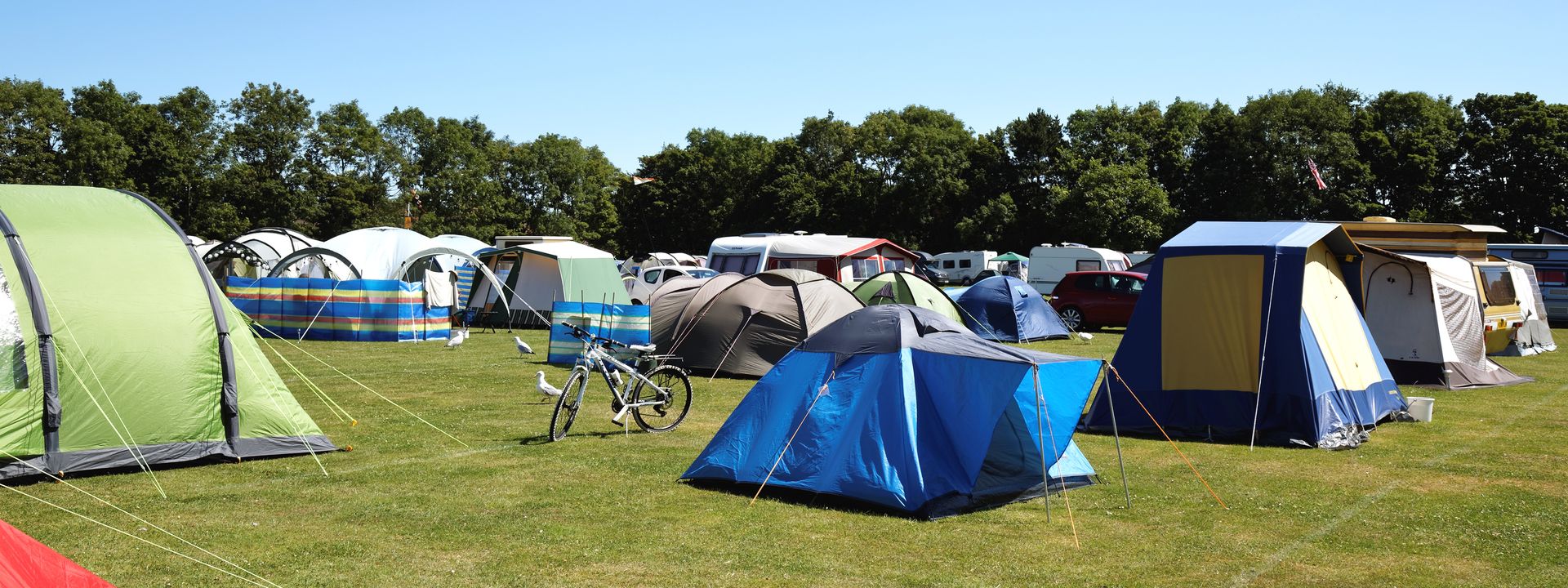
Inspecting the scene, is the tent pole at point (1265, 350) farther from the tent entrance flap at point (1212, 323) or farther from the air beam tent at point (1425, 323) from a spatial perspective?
the air beam tent at point (1425, 323)

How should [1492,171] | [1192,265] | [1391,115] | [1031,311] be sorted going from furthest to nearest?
[1391,115]
[1492,171]
[1031,311]
[1192,265]

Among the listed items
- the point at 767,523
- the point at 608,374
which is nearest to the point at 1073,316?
the point at 608,374

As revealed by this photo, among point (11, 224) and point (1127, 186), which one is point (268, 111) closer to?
point (1127, 186)

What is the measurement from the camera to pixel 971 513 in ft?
24.1

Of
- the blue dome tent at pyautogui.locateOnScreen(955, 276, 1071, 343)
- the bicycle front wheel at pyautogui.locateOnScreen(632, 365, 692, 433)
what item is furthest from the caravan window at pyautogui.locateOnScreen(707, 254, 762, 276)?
the bicycle front wheel at pyautogui.locateOnScreen(632, 365, 692, 433)

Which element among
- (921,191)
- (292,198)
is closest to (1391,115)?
(921,191)

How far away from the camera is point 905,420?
7.40 metres

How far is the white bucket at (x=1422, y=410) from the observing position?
465 inches

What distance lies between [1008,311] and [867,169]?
37741 millimetres

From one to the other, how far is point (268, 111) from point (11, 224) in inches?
1759

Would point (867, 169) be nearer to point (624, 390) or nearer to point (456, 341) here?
point (456, 341)

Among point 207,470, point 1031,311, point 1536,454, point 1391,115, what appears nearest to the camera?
point 207,470

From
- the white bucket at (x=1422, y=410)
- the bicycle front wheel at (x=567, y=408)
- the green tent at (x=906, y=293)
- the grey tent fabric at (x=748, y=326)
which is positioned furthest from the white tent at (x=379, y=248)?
the white bucket at (x=1422, y=410)

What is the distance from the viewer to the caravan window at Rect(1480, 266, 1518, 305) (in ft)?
60.5
